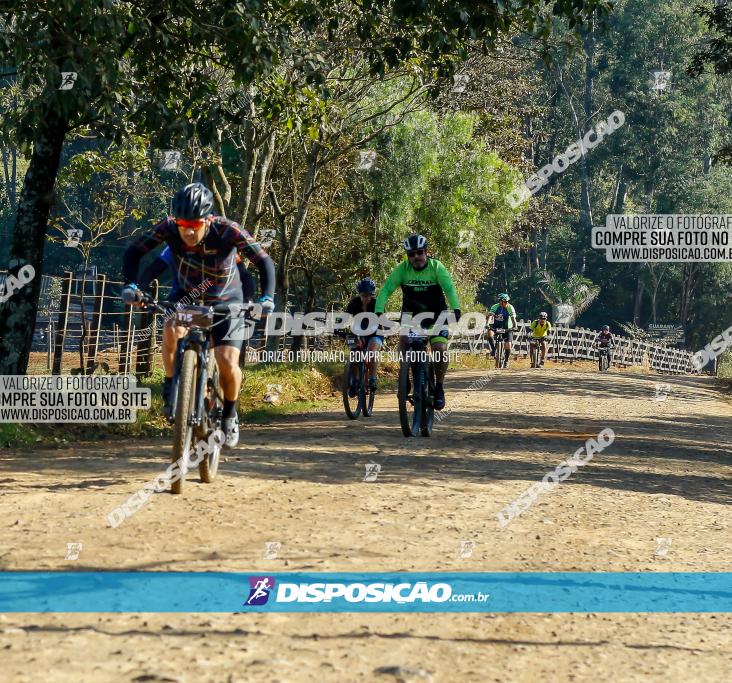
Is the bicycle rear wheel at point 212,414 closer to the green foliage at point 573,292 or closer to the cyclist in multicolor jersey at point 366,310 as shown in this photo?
the cyclist in multicolor jersey at point 366,310

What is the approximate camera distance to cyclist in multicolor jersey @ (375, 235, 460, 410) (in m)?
13.2

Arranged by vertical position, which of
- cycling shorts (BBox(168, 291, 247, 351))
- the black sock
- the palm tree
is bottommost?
the black sock

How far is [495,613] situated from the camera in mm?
5617

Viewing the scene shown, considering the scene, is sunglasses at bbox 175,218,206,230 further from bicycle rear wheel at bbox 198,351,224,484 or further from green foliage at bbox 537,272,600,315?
green foliage at bbox 537,272,600,315

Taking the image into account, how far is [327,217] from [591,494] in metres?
21.2

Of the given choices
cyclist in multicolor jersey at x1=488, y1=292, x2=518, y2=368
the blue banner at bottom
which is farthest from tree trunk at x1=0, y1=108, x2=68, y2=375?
cyclist in multicolor jersey at x1=488, y1=292, x2=518, y2=368

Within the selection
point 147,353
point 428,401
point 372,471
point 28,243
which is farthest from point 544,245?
A: point 372,471

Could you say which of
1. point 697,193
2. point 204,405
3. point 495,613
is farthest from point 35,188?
point 697,193

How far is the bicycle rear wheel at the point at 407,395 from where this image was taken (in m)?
Result: 13.1

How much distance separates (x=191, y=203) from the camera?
8258 mm

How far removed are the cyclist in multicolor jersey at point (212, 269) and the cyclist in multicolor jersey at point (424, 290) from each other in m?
4.48

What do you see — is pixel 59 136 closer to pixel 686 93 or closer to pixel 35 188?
pixel 35 188

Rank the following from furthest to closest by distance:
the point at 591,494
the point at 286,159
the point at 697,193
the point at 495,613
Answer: the point at 697,193, the point at 286,159, the point at 591,494, the point at 495,613

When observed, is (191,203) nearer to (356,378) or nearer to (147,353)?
(356,378)
